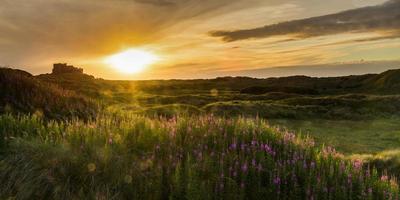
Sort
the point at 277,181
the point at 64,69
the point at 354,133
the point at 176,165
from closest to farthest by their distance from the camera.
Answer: the point at 277,181 → the point at 176,165 → the point at 354,133 → the point at 64,69

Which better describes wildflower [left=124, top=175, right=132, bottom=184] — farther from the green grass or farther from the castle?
the castle

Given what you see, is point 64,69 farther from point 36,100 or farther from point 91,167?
point 91,167

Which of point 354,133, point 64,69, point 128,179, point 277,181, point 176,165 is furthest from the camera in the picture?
point 64,69

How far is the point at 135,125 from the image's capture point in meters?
9.57

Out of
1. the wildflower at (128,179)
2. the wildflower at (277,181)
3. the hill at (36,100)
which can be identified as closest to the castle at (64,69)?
the hill at (36,100)

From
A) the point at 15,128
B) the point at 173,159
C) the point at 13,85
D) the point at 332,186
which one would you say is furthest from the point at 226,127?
the point at 13,85

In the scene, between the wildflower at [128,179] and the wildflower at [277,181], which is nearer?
the wildflower at [277,181]

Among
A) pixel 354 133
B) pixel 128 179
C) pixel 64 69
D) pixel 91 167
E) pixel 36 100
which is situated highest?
pixel 64 69

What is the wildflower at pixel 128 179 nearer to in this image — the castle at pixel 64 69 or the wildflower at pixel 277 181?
the wildflower at pixel 277 181

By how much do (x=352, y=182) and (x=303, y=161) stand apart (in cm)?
90

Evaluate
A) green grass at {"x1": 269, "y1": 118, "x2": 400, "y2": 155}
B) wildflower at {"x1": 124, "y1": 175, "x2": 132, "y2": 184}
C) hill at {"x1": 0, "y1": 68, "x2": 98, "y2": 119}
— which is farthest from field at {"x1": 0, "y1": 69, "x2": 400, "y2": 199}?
green grass at {"x1": 269, "y1": 118, "x2": 400, "y2": 155}

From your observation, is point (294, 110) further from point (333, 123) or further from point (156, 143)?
point (156, 143)

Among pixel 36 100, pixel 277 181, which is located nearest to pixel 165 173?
pixel 277 181

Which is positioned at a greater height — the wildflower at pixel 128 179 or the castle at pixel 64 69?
the castle at pixel 64 69
